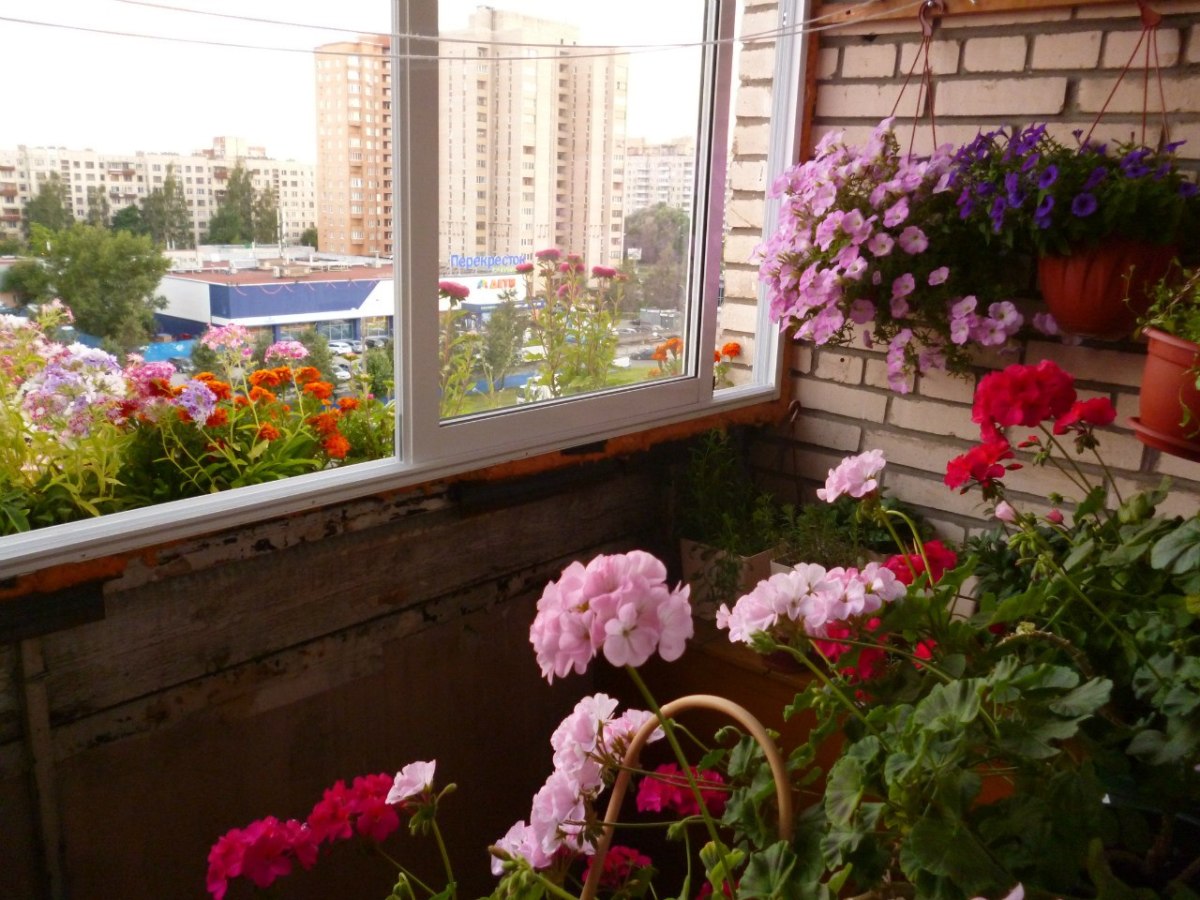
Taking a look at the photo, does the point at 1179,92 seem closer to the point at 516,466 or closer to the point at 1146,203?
the point at 1146,203

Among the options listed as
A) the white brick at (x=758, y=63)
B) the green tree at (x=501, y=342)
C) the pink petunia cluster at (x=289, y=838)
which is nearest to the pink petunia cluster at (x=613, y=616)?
the pink petunia cluster at (x=289, y=838)

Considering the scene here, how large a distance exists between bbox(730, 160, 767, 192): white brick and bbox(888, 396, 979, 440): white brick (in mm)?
601

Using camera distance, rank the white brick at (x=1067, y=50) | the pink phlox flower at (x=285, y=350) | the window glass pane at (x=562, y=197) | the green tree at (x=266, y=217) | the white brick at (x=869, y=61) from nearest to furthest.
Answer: the green tree at (x=266, y=217) < the pink phlox flower at (x=285, y=350) < the window glass pane at (x=562, y=197) < the white brick at (x=1067, y=50) < the white brick at (x=869, y=61)

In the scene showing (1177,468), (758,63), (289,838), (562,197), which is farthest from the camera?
(758,63)

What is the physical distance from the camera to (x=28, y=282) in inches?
55.4

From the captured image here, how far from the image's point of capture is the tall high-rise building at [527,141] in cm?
177

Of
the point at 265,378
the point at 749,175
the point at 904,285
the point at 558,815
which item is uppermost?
the point at 749,175

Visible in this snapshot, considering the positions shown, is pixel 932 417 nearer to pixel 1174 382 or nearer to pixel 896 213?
pixel 896 213

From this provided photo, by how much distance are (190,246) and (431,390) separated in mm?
455

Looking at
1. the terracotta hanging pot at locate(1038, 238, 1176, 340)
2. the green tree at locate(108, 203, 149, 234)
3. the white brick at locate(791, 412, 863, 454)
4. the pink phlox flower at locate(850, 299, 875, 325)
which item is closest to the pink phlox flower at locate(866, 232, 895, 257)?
the pink phlox flower at locate(850, 299, 875, 325)

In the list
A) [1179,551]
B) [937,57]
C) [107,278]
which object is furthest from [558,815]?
[937,57]

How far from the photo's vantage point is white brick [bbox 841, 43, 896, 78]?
2.19 meters

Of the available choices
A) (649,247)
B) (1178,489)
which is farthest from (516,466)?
(1178,489)

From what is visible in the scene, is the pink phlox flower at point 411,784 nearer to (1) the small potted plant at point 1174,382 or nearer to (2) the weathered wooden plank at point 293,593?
(2) the weathered wooden plank at point 293,593
